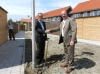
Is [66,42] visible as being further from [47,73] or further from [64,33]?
[47,73]

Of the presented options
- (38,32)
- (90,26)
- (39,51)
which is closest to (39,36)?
(38,32)

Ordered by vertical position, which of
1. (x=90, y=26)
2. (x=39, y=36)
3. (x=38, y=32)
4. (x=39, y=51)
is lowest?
(x=39, y=51)

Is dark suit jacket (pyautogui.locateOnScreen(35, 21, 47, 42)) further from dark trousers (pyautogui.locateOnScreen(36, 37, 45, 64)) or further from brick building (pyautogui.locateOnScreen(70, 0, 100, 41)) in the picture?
brick building (pyautogui.locateOnScreen(70, 0, 100, 41))

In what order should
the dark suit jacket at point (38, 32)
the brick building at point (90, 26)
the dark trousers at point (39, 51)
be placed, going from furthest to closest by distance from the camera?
the brick building at point (90, 26) → the dark trousers at point (39, 51) → the dark suit jacket at point (38, 32)

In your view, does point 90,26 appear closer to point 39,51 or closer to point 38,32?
point 39,51

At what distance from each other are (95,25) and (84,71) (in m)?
12.7

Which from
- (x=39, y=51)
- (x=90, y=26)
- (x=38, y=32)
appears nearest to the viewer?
(x=38, y=32)

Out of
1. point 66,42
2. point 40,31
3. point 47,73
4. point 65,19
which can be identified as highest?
point 65,19

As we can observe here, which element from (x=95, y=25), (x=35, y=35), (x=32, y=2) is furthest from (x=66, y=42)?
(x=95, y=25)

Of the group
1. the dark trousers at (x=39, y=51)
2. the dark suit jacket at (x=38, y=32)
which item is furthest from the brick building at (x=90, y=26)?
the dark suit jacket at (x=38, y=32)

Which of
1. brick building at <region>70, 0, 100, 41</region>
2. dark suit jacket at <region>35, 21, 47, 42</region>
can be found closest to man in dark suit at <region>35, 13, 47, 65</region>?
dark suit jacket at <region>35, 21, 47, 42</region>

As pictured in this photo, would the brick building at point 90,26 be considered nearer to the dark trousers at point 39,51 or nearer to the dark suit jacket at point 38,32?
the dark trousers at point 39,51

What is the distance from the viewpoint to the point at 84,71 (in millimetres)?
5535

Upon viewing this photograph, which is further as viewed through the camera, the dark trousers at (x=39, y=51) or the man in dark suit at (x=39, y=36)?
the dark trousers at (x=39, y=51)
